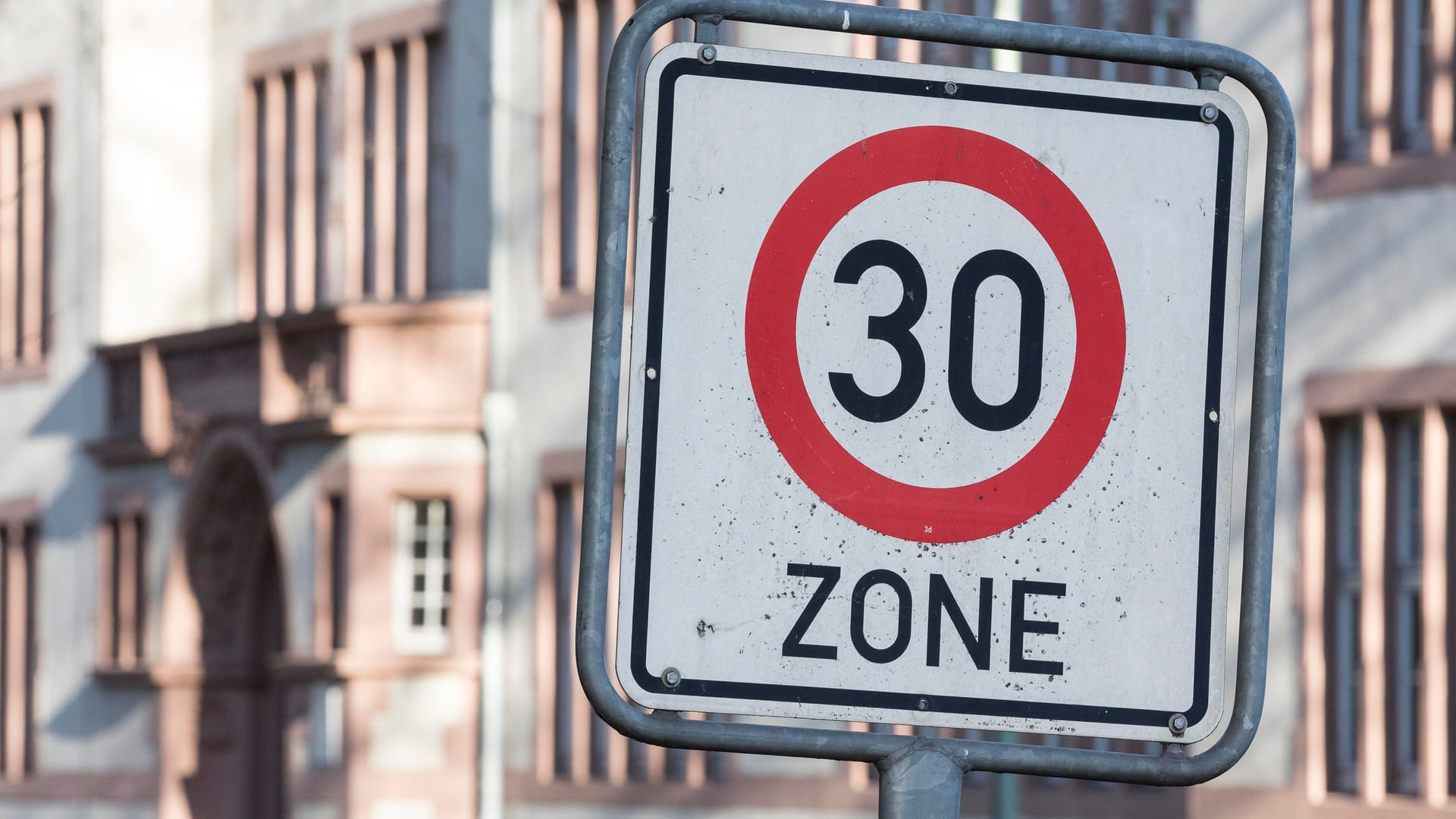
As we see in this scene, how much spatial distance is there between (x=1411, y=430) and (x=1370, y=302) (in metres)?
0.81

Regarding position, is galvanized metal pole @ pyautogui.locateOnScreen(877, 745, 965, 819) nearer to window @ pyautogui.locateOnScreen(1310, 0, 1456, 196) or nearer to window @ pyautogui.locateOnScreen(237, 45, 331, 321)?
window @ pyautogui.locateOnScreen(1310, 0, 1456, 196)

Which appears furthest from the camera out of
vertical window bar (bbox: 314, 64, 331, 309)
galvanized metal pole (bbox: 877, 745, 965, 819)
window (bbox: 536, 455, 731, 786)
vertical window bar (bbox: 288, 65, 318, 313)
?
vertical window bar (bbox: 288, 65, 318, 313)

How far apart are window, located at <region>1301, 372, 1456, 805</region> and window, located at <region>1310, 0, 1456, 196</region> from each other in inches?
48.7

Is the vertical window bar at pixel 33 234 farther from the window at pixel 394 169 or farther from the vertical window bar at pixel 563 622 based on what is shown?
the vertical window bar at pixel 563 622

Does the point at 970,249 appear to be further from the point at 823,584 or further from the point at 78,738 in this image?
the point at 78,738

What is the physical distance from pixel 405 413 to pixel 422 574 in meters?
1.48

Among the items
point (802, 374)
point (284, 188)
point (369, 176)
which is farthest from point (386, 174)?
point (802, 374)

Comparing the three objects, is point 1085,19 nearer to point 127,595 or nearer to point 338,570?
point 338,570

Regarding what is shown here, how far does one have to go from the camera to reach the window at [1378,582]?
1345 cm

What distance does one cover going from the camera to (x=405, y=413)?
20562mm

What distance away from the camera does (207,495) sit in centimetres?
2359

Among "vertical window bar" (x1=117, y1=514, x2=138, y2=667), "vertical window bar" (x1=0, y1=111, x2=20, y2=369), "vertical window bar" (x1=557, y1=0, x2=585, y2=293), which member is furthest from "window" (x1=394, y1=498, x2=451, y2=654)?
"vertical window bar" (x1=0, y1=111, x2=20, y2=369)

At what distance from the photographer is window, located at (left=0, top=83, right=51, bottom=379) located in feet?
86.6

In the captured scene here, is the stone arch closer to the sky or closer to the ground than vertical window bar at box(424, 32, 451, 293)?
closer to the ground
